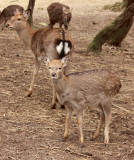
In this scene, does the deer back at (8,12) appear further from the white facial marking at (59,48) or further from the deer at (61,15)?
the white facial marking at (59,48)

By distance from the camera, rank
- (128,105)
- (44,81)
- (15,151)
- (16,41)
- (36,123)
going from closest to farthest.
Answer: (15,151), (36,123), (128,105), (44,81), (16,41)

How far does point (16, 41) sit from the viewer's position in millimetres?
12016

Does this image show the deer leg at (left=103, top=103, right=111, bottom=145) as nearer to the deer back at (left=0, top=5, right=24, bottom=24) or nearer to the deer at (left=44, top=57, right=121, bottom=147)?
the deer at (left=44, top=57, right=121, bottom=147)

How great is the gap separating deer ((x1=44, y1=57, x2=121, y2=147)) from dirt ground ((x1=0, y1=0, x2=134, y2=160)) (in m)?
0.29

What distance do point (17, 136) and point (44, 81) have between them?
2.99m

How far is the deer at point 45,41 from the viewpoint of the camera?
6.48 m

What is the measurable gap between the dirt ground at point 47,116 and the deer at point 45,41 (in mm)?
479

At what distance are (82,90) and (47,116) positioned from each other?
4.01ft

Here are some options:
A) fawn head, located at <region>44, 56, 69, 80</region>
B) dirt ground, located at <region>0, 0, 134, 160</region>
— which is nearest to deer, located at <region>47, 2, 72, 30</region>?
dirt ground, located at <region>0, 0, 134, 160</region>

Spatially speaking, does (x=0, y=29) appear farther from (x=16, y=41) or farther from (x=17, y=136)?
(x=17, y=136)

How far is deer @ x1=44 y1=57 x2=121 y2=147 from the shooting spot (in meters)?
5.27

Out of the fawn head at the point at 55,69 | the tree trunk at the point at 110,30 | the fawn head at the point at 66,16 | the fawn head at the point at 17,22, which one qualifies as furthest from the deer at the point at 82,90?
the fawn head at the point at 66,16

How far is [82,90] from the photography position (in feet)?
17.7

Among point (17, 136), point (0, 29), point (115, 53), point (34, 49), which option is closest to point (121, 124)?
point (17, 136)
